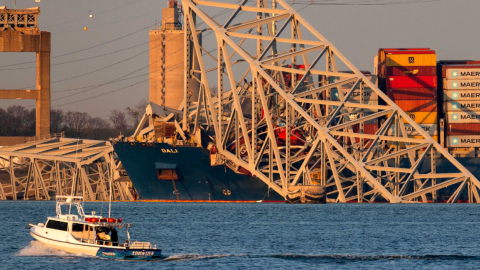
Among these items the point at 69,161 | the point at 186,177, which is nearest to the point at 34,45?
the point at 69,161

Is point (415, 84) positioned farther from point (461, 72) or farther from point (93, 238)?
point (93, 238)

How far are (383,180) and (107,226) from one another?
52.5 metres

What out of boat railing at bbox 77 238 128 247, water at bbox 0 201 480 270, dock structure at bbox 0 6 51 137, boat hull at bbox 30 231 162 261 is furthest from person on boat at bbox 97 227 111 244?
dock structure at bbox 0 6 51 137

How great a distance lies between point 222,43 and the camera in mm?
90062

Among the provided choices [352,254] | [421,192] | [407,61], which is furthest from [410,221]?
→ [407,61]

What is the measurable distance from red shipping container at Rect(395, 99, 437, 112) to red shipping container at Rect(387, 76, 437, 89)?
5.07ft

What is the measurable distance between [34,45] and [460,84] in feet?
181

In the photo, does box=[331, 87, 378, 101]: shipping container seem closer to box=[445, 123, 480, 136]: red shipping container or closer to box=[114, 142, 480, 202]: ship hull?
box=[445, 123, 480, 136]: red shipping container

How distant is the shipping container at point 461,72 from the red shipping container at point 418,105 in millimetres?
3429

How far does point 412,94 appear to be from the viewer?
96.8 meters

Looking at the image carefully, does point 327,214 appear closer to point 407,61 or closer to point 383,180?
point 383,180

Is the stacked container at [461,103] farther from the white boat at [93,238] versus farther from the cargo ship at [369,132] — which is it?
the white boat at [93,238]

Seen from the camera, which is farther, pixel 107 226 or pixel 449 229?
pixel 449 229

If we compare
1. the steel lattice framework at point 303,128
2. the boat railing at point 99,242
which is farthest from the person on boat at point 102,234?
the steel lattice framework at point 303,128
